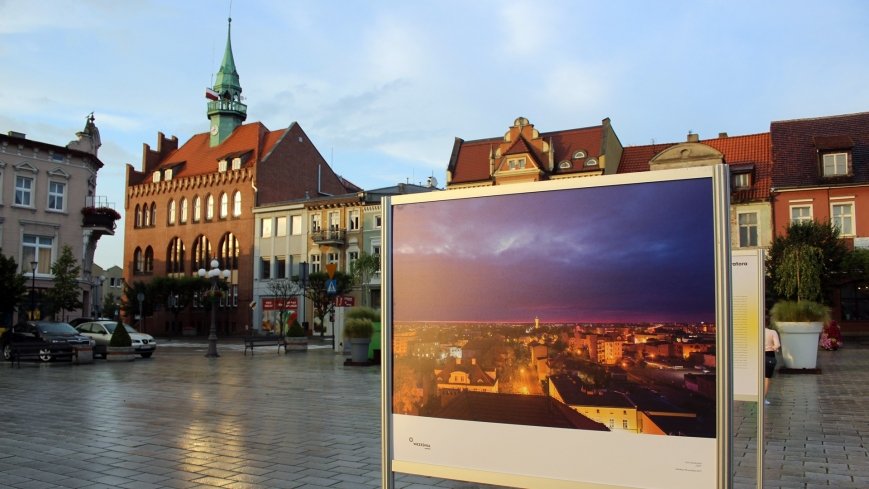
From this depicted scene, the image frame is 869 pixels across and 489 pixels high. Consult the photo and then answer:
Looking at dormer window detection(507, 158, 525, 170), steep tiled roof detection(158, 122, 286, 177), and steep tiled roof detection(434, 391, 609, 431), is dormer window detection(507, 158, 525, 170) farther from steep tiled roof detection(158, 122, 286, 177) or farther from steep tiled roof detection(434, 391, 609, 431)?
steep tiled roof detection(434, 391, 609, 431)

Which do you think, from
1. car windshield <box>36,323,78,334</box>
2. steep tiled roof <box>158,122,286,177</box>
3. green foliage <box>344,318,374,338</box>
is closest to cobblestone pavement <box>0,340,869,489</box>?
green foliage <box>344,318,374,338</box>

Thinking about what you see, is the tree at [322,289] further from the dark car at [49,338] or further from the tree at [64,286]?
the dark car at [49,338]

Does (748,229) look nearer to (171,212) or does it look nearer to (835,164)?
(835,164)

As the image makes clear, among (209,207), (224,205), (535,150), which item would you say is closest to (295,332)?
(535,150)

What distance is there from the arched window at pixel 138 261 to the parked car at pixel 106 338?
149 feet

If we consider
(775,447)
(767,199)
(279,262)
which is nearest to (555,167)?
(767,199)

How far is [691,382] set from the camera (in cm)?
355

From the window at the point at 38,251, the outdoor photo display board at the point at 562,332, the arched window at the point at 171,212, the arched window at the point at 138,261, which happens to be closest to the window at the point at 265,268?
the arched window at the point at 171,212

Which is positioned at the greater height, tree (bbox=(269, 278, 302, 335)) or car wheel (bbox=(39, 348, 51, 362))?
tree (bbox=(269, 278, 302, 335))

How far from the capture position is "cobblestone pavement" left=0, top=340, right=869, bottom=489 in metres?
6.94

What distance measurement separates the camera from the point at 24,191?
43875 mm

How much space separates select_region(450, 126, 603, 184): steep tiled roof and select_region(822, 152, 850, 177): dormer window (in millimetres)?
13993

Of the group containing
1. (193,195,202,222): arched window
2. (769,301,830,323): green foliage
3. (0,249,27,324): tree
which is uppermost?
(193,195,202,222): arched window

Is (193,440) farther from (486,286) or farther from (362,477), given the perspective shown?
(486,286)
